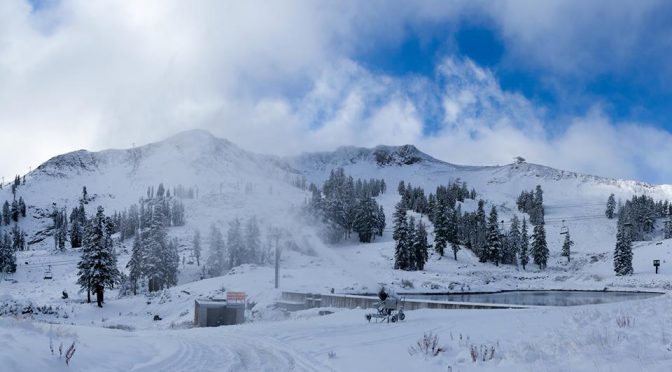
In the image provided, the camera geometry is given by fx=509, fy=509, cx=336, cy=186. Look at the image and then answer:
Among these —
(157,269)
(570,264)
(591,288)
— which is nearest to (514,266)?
(570,264)

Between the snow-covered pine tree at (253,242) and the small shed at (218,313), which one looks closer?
the small shed at (218,313)

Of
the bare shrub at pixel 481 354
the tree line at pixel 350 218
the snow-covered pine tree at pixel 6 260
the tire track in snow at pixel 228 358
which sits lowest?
Answer: the snow-covered pine tree at pixel 6 260

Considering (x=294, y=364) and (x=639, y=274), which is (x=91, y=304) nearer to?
(x=294, y=364)

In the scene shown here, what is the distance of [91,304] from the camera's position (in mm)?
64375

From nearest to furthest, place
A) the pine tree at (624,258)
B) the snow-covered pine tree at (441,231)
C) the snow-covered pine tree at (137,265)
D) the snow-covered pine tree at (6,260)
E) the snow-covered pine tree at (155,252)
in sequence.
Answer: the snow-covered pine tree at (155,252)
the snow-covered pine tree at (137,265)
the pine tree at (624,258)
the snow-covered pine tree at (441,231)
the snow-covered pine tree at (6,260)

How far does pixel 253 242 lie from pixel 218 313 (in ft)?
216

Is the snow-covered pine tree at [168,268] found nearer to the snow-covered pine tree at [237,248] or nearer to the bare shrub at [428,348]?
the snow-covered pine tree at [237,248]

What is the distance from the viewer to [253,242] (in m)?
102

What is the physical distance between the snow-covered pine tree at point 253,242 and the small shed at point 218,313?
206ft

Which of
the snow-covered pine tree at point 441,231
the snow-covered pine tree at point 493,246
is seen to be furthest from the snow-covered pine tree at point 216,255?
the snow-covered pine tree at point 493,246

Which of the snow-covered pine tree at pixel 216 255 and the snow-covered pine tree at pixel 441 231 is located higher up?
the snow-covered pine tree at pixel 441 231

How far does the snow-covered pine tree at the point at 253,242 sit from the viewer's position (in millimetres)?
100750

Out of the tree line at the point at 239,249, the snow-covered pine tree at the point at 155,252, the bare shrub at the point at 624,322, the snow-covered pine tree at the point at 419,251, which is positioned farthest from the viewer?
the tree line at the point at 239,249

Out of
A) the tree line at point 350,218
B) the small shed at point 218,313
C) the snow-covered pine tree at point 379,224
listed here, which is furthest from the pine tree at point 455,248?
the small shed at point 218,313
